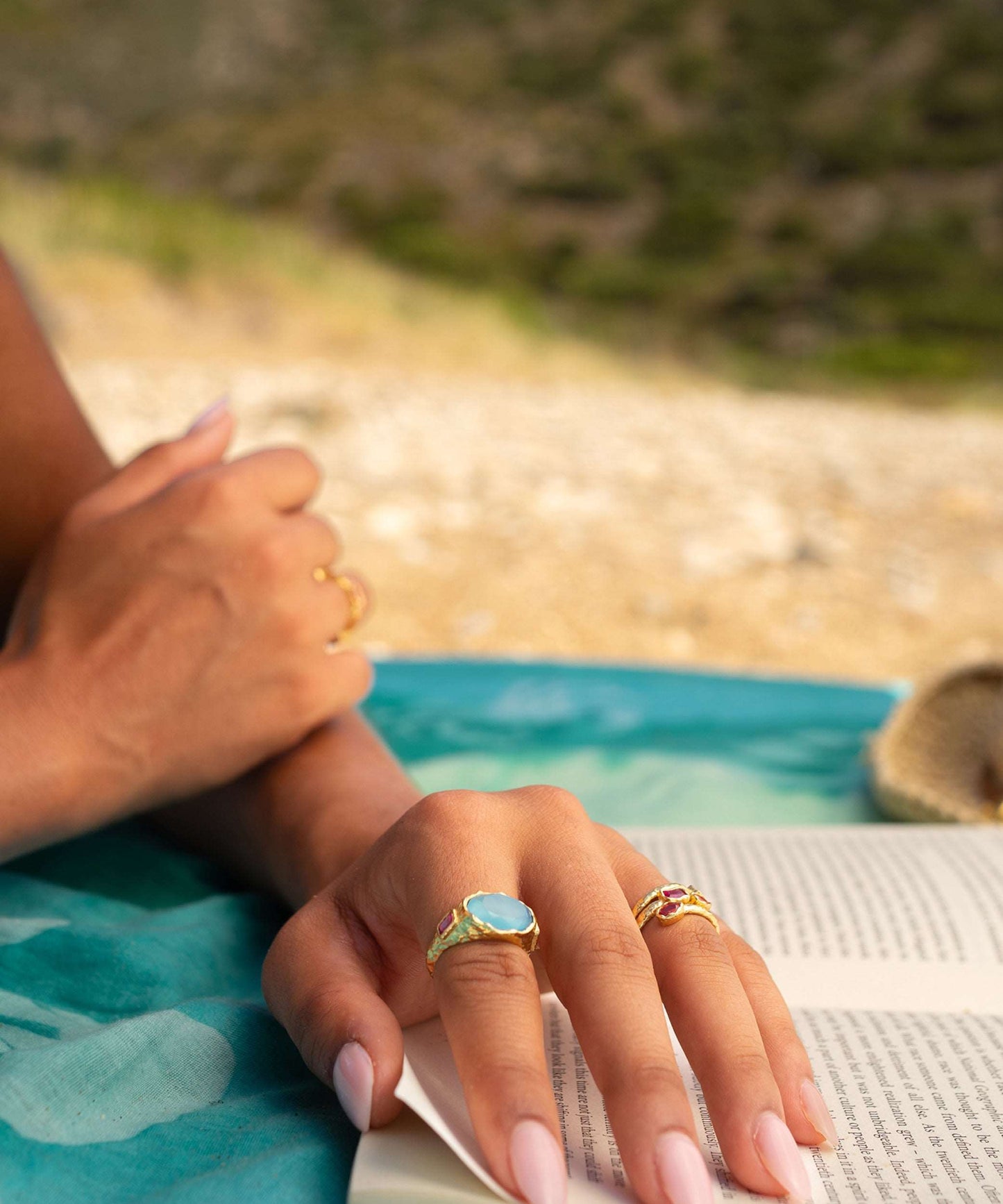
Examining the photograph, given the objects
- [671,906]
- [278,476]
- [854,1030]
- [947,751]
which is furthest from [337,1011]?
[947,751]

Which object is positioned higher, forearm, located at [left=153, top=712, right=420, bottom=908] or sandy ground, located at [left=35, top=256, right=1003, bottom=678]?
forearm, located at [left=153, top=712, right=420, bottom=908]

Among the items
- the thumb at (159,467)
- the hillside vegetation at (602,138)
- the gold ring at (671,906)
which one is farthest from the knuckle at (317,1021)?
the hillside vegetation at (602,138)

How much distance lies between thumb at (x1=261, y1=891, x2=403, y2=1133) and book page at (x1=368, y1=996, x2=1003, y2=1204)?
11 millimetres

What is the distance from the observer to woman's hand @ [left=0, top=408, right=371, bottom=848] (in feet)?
1.85

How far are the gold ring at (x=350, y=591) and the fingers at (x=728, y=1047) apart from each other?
296mm

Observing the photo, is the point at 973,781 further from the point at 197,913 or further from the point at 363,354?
the point at 363,354

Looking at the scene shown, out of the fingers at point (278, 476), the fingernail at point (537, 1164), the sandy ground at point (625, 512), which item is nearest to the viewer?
the fingernail at point (537, 1164)

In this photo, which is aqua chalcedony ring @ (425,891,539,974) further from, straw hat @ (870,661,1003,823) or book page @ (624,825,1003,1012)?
straw hat @ (870,661,1003,823)

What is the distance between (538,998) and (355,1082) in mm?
66

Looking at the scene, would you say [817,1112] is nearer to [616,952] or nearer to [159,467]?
[616,952]

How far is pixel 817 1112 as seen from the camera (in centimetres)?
38

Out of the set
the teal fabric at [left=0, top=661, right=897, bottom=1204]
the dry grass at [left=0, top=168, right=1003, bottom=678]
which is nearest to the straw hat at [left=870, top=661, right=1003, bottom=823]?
the teal fabric at [left=0, top=661, right=897, bottom=1204]

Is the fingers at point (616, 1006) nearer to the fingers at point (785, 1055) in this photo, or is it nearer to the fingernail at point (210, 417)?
the fingers at point (785, 1055)

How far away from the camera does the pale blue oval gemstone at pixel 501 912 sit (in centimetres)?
37
